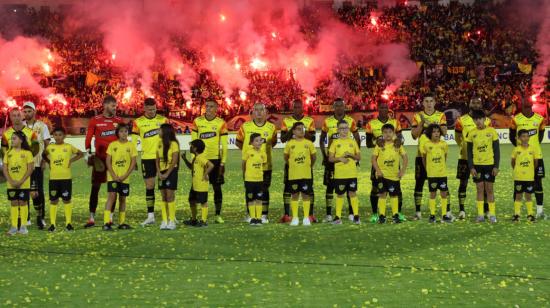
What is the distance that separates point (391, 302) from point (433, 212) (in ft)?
18.3

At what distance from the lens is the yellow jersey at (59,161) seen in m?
12.6

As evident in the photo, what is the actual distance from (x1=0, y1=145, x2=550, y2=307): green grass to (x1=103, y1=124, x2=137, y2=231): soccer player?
344 millimetres

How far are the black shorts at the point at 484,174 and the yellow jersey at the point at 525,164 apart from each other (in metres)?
0.48

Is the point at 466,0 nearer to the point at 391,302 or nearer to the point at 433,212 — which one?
the point at 433,212

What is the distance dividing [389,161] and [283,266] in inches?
167

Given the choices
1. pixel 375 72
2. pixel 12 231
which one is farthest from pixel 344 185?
pixel 375 72

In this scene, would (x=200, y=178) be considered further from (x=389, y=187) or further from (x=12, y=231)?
(x=389, y=187)

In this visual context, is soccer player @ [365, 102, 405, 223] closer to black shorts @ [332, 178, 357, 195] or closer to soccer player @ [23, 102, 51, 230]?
black shorts @ [332, 178, 357, 195]

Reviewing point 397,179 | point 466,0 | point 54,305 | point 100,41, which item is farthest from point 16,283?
point 466,0

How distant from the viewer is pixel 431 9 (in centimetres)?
5206

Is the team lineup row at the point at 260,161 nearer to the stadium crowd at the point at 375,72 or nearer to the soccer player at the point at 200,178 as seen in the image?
the soccer player at the point at 200,178

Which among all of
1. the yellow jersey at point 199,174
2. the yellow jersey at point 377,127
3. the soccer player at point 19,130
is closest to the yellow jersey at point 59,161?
the soccer player at point 19,130

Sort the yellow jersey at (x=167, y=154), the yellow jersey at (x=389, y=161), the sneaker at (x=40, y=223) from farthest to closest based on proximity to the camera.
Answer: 1. the yellow jersey at (x=389, y=161)
2. the sneaker at (x=40, y=223)
3. the yellow jersey at (x=167, y=154)

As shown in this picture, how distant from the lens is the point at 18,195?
40.4ft
